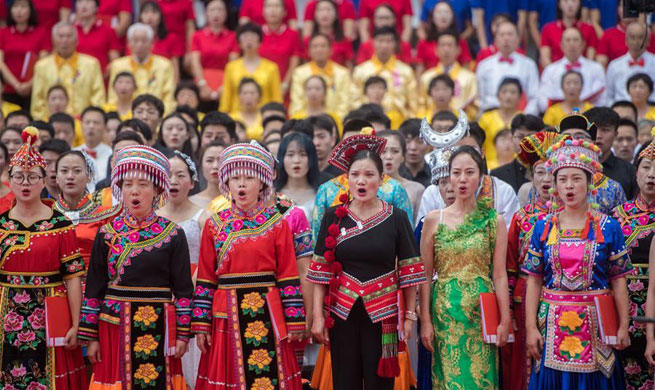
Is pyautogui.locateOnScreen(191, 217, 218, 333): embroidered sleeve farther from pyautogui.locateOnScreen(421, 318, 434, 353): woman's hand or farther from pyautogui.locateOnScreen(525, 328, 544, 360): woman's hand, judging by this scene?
pyautogui.locateOnScreen(525, 328, 544, 360): woman's hand

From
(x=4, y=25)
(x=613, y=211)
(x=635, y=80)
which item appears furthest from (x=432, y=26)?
(x=613, y=211)

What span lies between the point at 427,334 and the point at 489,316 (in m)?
0.41

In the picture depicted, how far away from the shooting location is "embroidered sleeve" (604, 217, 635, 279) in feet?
18.8

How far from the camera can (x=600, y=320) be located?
5.68 m

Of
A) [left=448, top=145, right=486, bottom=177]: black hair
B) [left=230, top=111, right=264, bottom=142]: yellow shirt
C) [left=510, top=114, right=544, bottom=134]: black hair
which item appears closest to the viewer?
[left=448, top=145, right=486, bottom=177]: black hair

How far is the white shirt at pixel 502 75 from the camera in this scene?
1180 centimetres

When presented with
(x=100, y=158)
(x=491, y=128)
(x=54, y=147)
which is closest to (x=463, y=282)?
(x=54, y=147)

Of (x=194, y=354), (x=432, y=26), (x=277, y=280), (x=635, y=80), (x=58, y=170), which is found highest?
(x=432, y=26)

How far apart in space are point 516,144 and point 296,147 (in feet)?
7.71

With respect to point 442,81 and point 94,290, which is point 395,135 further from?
point 94,290

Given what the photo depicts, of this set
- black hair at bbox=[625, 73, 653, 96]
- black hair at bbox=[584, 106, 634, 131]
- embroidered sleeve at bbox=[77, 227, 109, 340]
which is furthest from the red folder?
black hair at bbox=[625, 73, 653, 96]

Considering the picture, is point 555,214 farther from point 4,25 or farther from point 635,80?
point 4,25

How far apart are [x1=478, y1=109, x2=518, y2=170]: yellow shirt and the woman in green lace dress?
14.0ft

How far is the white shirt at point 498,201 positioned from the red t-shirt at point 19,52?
6.85 meters
